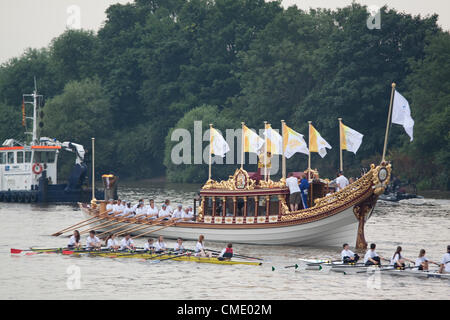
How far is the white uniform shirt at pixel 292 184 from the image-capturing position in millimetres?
43844

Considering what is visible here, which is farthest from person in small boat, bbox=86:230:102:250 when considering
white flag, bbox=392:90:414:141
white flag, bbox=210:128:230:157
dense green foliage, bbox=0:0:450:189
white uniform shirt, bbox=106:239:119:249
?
dense green foliage, bbox=0:0:450:189

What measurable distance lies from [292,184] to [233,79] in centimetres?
7635

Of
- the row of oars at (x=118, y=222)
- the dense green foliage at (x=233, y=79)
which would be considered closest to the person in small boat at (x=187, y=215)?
the row of oars at (x=118, y=222)

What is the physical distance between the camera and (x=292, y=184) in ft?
144

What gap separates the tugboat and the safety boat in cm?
2867

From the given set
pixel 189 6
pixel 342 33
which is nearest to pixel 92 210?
pixel 342 33

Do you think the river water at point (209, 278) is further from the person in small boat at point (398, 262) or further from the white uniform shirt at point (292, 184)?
the white uniform shirt at point (292, 184)

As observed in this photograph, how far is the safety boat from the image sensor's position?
4234 cm

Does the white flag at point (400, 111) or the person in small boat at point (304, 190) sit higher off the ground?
the white flag at point (400, 111)

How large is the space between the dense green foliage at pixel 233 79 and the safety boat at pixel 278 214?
133ft

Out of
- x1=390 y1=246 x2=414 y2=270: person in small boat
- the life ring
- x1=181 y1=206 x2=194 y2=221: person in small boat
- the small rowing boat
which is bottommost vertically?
the small rowing boat

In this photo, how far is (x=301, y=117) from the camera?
324 ft

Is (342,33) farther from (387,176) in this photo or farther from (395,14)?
(387,176)

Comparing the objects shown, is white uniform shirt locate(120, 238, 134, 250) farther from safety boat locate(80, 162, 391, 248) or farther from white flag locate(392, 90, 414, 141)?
white flag locate(392, 90, 414, 141)
